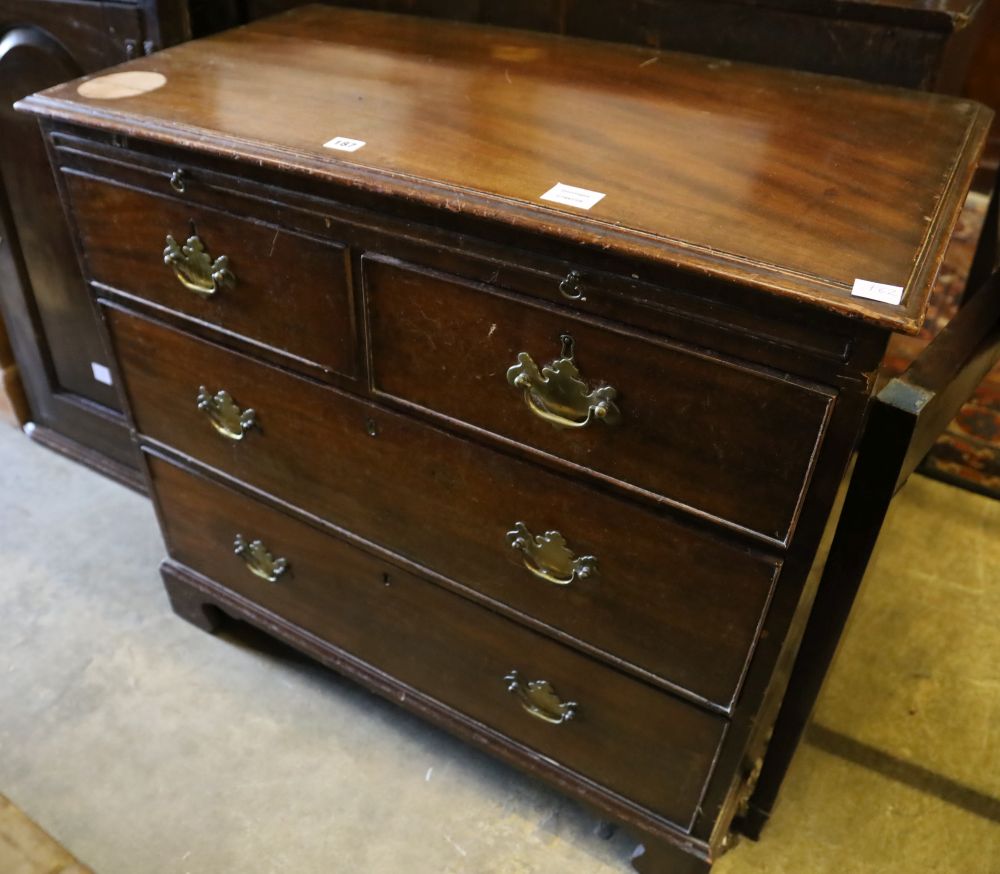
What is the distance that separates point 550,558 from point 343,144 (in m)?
0.51

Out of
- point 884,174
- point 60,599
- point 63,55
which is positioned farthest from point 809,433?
point 60,599

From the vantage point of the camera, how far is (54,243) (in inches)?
63.5

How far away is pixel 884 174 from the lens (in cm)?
89

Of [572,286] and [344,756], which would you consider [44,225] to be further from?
[572,286]

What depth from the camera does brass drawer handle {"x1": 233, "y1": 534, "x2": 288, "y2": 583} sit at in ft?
4.44

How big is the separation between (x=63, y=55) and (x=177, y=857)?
123 centimetres

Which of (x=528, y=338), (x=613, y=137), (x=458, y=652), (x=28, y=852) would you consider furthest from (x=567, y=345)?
(x=28, y=852)

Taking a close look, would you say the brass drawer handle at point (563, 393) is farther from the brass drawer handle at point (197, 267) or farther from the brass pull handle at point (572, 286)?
the brass drawer handle at point (197, 267)

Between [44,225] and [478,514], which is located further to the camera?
[44,225]

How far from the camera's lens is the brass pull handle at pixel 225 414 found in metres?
1.20

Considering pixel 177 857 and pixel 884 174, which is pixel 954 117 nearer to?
pixel 884 174

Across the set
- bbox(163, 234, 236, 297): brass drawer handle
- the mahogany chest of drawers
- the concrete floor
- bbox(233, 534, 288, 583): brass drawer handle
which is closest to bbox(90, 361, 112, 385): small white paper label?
the concrete floor

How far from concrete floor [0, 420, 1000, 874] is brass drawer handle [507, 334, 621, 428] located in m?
0.71

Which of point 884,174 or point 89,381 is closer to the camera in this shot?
point 884,174
